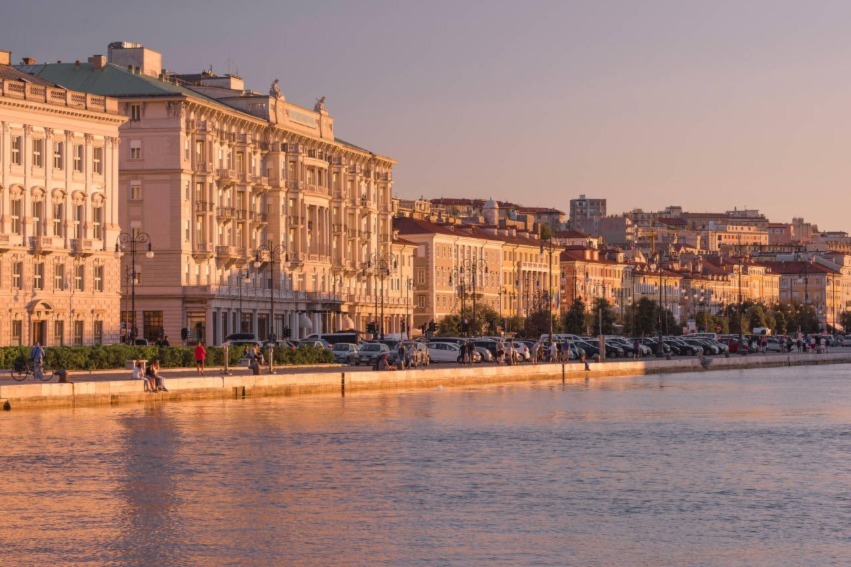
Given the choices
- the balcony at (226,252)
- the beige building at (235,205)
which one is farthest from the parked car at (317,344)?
the balcony at (226,252)

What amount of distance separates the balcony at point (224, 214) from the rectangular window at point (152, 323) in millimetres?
8148

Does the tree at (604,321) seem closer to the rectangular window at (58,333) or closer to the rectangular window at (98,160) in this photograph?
the rectangular window at (98,160)

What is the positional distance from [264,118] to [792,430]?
77693mm

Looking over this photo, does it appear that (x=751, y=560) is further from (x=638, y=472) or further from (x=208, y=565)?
(x=638, y=472)

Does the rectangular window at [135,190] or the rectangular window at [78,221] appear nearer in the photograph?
the rectangular window at [78,221]

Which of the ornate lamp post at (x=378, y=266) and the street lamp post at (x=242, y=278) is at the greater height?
the ornate lamp post at (x=378, y=266)

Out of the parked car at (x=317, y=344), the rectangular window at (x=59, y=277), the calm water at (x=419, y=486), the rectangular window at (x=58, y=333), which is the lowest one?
the calm water at (x=419, y=486)

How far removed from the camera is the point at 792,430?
47125 mm

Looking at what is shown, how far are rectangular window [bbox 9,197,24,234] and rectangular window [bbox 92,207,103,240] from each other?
566 cm

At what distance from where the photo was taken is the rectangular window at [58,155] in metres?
89.2

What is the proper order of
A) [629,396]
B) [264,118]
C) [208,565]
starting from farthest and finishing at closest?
[264,118] → [629,396] → [208,565]

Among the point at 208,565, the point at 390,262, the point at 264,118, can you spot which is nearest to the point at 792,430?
the point at 208,565

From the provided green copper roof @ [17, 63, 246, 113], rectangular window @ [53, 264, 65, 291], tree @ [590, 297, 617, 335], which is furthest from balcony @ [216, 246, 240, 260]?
tree @ [590, 297, 617, 335]

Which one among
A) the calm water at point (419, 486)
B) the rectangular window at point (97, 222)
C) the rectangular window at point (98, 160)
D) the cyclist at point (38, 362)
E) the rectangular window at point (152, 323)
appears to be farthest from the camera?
the rectangular window at point (152, 323)
